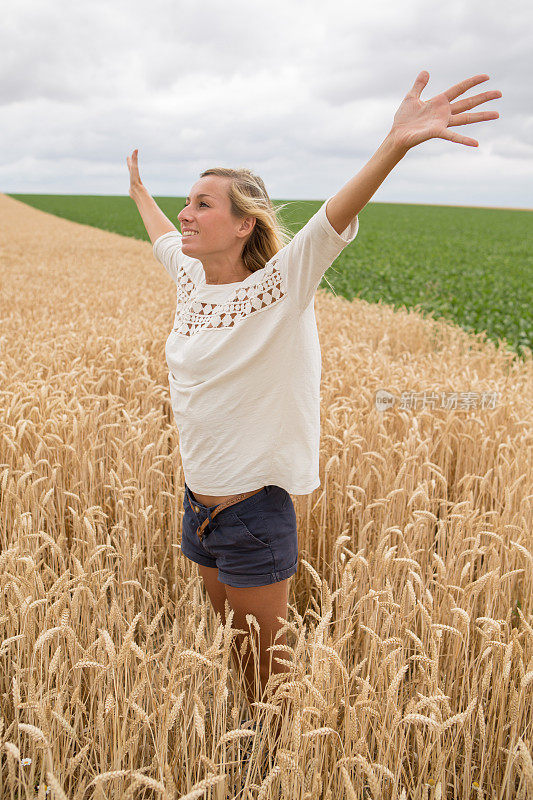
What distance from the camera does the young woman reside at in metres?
1.65

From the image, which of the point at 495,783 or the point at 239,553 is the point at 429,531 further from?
the point at 239,553

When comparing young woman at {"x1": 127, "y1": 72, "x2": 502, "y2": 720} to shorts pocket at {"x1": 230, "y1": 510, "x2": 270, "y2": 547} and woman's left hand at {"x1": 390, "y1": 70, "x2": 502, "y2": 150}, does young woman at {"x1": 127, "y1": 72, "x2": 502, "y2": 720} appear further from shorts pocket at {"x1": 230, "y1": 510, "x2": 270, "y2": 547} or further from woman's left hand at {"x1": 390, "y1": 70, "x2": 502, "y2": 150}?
woman's left hand at {"x1": 390, "y1": 70, "x2": 502, "y2": 150}

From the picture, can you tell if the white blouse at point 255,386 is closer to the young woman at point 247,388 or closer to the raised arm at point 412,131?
the young woman at point 247,388

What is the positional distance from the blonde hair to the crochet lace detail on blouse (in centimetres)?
14

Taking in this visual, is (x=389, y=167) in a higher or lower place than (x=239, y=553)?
higher

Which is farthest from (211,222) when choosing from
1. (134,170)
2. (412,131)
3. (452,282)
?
(452,282)

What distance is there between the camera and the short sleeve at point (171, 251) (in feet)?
7.43

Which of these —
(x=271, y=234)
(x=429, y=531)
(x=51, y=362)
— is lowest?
(x=429, y=531)

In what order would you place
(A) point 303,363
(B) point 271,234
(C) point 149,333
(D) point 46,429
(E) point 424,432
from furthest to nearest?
(C) point 149,333
(E) point 424,432
(D) point 46,429
(B) point 271,234
(A) point 303,363

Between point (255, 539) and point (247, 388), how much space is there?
45cm

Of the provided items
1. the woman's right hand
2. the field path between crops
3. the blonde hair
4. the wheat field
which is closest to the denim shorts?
the wheat field

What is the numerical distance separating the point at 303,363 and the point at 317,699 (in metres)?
0.86

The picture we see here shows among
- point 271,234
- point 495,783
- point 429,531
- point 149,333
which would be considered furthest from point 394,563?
point 149,333

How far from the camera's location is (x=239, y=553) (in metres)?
1.74
